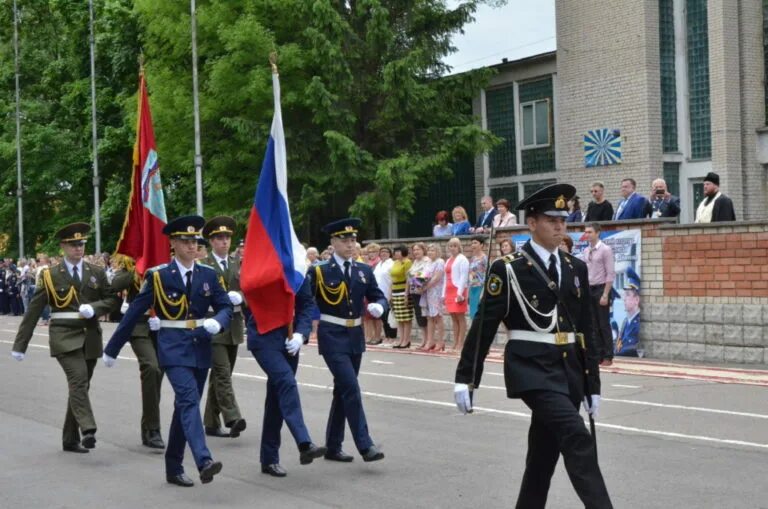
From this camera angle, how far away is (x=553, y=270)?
259 inches

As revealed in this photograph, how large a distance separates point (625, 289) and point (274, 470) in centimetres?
1028

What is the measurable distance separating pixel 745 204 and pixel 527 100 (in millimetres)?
6531

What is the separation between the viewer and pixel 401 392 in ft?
46.4

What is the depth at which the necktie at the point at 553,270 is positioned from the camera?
656 cm

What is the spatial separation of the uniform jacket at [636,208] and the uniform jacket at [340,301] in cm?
929

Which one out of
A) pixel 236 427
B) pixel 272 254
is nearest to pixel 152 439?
pixel 236 427

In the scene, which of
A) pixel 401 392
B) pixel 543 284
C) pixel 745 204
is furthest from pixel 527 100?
pixel 543 284

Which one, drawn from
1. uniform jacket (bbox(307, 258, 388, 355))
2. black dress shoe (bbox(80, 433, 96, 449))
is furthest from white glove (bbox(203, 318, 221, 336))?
black dress shoe (bbox(80, 433, 96, 449))

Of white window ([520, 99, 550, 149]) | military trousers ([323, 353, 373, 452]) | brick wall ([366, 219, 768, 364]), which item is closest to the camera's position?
military trousers ([323, 353, 373, 452])

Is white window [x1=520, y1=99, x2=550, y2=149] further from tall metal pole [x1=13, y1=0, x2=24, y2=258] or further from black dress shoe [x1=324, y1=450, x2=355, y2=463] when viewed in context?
tall metal pole [x1=13, y1=0, x2=24, y2=258]

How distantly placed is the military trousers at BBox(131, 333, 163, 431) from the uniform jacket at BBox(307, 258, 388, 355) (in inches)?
76.6

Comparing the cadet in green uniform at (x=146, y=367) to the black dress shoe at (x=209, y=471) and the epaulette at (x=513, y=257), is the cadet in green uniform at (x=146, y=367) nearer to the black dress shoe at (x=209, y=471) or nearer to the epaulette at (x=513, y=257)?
the black dress shoe at (x=209, y=471)

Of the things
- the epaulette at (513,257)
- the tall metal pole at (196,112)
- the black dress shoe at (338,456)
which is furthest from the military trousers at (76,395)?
the tall metal pole at (196,112)

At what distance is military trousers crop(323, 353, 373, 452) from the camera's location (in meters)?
9.15
